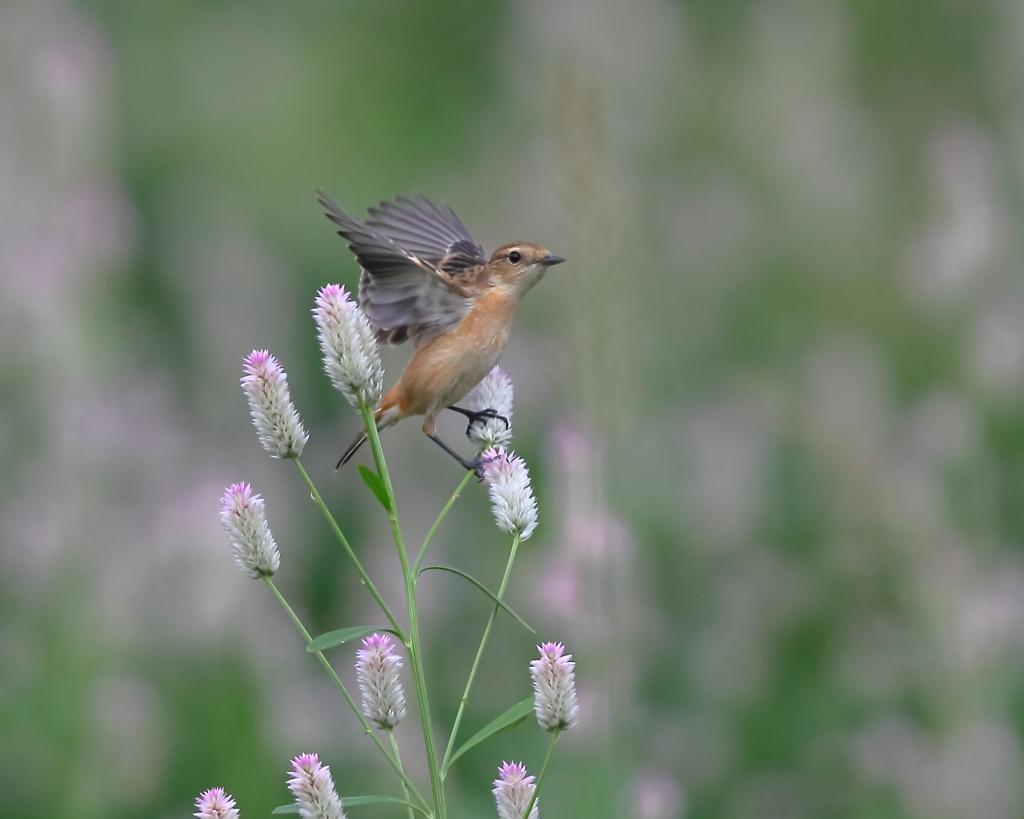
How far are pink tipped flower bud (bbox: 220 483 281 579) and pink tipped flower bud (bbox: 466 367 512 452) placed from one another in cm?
54

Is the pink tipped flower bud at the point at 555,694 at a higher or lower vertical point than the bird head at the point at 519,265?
lower

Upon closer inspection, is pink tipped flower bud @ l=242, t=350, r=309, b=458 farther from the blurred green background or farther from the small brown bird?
the small brown bird

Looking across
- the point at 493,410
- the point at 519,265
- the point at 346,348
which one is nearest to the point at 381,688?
the point at 346,348

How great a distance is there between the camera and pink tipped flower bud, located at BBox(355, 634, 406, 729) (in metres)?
1.74

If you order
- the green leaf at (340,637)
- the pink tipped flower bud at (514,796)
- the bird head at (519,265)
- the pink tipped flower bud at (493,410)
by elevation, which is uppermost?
the bird head at (519,265)

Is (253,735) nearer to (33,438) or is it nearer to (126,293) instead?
(33,438)

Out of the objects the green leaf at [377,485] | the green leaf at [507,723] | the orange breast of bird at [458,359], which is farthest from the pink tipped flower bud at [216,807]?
the orange breast of bird at [458,359]

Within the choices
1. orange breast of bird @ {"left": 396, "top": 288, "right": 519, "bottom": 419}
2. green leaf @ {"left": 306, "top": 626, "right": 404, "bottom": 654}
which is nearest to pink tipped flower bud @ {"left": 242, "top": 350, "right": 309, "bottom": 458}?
green leaf @ {"left": 306, "top": 626, "right": 404, "bottom": 654}

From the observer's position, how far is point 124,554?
15.5 feet

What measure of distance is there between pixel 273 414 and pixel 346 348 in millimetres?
138

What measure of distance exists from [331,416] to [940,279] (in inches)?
139

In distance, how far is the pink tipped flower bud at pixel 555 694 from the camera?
173cm

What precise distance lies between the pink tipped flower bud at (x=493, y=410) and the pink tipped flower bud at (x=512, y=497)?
222 millimetres

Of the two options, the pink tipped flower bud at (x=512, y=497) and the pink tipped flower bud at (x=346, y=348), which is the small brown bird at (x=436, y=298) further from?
the pink tipped flower bud at (x=346, y=348)
